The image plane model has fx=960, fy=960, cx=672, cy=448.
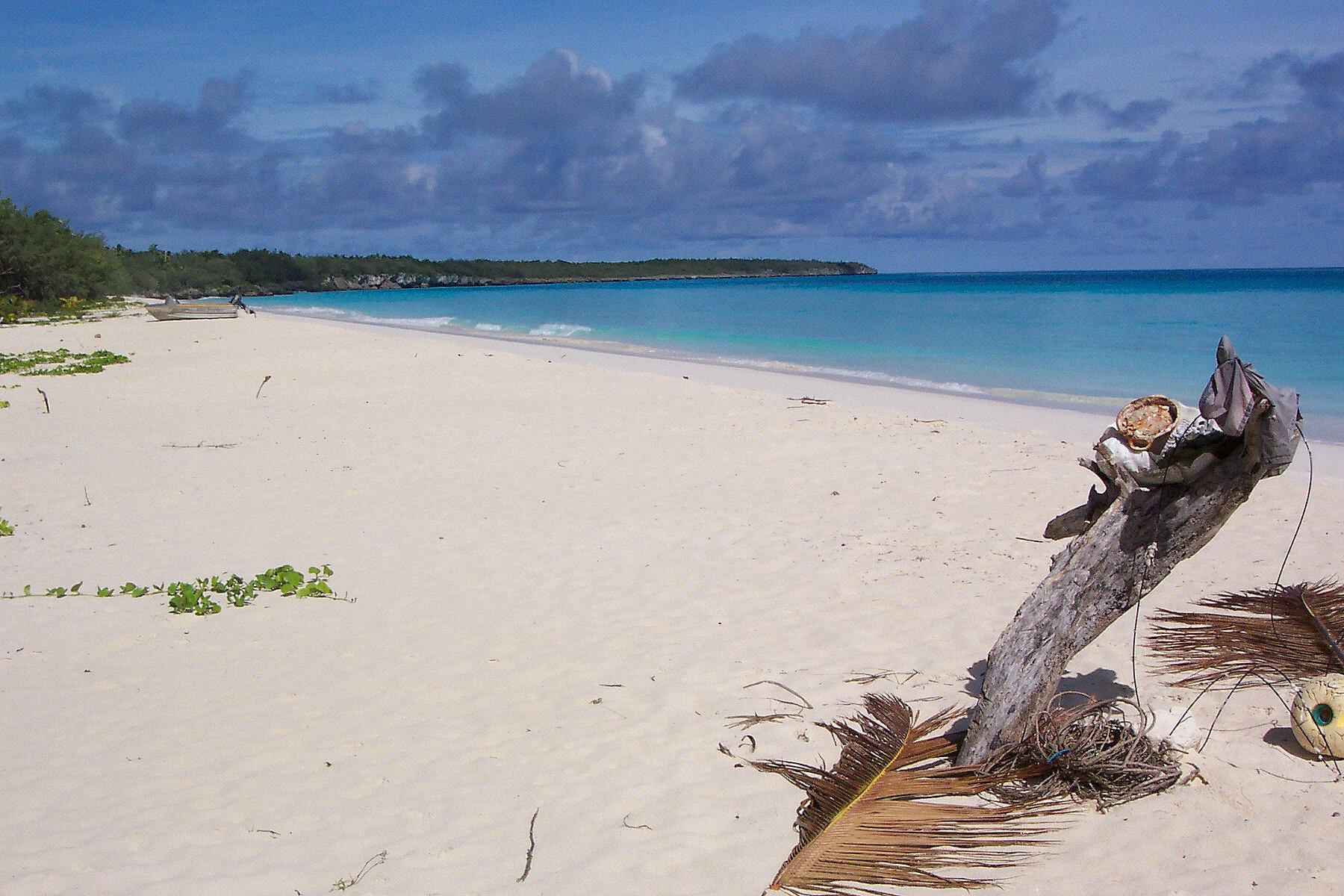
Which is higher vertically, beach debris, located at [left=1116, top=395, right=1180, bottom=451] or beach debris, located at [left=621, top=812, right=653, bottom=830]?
beach debris, located at [left=1116, top=395, right=1180, bottom=451]

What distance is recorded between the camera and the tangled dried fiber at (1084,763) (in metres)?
3.25

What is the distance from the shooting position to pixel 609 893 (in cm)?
293

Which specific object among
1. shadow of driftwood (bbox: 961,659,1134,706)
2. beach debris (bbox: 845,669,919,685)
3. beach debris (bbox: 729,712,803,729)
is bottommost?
beach debris (bbox: 729,712,803,729)

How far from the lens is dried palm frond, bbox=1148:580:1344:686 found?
Answer: 3973 millimetres

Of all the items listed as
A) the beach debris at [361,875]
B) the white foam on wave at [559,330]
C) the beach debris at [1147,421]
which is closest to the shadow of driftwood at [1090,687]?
the beach debris at [1147,421]

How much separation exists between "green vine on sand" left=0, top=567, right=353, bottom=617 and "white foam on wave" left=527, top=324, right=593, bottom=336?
91.3 ft

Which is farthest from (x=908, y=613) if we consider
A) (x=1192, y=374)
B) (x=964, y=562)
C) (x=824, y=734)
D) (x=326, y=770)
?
(x=1192, y=374)

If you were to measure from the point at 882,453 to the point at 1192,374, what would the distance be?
13075mm

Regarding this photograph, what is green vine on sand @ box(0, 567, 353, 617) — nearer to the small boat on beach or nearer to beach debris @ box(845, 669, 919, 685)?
beach debris @ box(845, 669, 919, 685)

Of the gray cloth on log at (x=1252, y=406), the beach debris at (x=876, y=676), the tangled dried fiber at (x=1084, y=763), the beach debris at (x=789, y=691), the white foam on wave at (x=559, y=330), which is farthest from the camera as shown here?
the white foam on wave at (x=559, y=330)

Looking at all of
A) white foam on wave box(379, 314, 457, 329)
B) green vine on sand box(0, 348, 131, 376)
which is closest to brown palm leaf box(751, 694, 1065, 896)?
green vine on sand box(0, 348, 131, 376)

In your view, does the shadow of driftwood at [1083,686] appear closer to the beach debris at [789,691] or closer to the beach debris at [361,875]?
the beach debris at [789,691]

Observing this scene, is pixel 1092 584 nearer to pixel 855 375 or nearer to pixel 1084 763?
pixel 1084 763

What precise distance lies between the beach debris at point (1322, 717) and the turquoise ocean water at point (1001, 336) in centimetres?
591
